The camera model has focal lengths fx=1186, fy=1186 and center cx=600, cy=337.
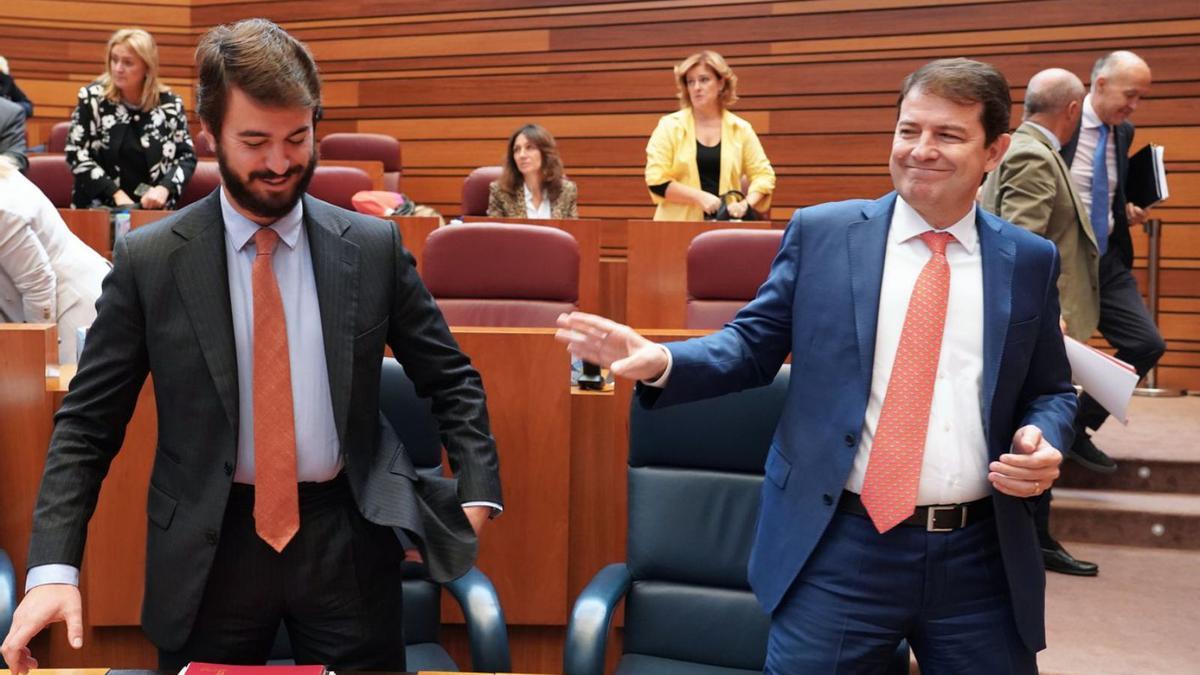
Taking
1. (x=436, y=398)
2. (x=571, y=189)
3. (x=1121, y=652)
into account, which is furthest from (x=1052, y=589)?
(x=571, y=189)

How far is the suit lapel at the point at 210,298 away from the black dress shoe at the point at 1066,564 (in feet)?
6.99

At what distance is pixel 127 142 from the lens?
3844 millimetres

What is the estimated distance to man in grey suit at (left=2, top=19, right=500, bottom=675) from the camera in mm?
1147

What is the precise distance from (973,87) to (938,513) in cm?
45

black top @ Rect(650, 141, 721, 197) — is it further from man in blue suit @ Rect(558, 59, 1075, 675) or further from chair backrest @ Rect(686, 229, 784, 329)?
man in blue suit @ Rect(558, 59, 1075, 675)

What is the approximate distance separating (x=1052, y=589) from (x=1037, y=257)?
155cm

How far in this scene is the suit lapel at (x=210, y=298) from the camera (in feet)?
3.82

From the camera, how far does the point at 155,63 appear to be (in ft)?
12.4

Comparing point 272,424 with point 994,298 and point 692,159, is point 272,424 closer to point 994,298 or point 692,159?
point 994,298

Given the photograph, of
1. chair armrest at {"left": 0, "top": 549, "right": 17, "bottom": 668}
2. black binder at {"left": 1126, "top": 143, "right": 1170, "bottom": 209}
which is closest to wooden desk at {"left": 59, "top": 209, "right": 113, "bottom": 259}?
chair armrest at {"left": 0, "top": 549, "right": 17, "bottom": 668}

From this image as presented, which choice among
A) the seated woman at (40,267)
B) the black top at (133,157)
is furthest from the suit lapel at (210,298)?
the black top at (133,157)

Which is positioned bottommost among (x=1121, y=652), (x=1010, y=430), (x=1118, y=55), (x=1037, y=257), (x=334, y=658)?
(x=1121, y=652)

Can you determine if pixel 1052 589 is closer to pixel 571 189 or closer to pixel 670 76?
pixel 571 189

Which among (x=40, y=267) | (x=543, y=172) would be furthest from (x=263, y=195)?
(x=543, y=172)
